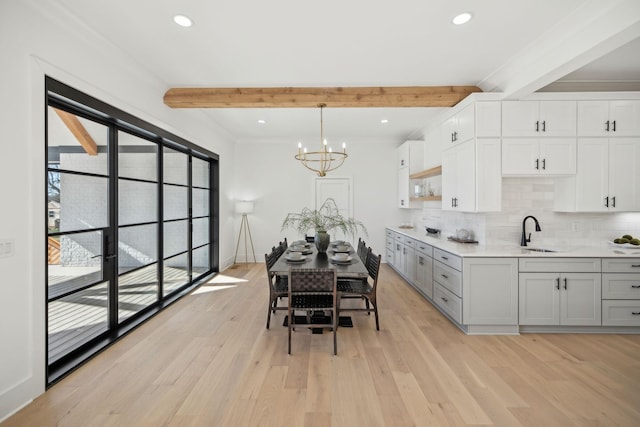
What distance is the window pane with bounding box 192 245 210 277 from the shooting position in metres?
5.18

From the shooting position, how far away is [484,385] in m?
2.24

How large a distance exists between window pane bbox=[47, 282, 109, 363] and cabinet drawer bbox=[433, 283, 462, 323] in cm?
371

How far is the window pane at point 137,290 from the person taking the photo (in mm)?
3322

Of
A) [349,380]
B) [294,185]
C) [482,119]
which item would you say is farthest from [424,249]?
[294,185]

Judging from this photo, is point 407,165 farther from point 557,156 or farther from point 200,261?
point 200,261

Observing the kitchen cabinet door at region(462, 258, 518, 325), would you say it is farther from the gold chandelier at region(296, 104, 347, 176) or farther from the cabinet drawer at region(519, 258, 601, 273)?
the gold chandelier at region(296, 104, 347, 176)

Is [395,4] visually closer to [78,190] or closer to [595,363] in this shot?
[78,190]

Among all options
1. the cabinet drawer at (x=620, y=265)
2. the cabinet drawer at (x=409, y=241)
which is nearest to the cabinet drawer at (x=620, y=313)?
the cabinet drawer at (x=620, y=265)

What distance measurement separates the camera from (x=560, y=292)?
3.05 meters

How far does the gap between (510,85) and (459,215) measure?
6.10 ft

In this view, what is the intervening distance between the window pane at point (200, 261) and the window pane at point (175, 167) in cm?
133

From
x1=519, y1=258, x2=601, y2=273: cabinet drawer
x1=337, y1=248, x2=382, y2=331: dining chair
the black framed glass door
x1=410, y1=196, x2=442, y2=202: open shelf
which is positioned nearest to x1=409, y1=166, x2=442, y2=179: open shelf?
x1=410, y1=196, x2=442, y2=202: open shelf

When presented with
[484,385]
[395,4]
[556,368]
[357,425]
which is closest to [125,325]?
[357,425]

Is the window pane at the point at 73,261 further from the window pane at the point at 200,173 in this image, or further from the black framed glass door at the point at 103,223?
the window pane at the point at 200,173
